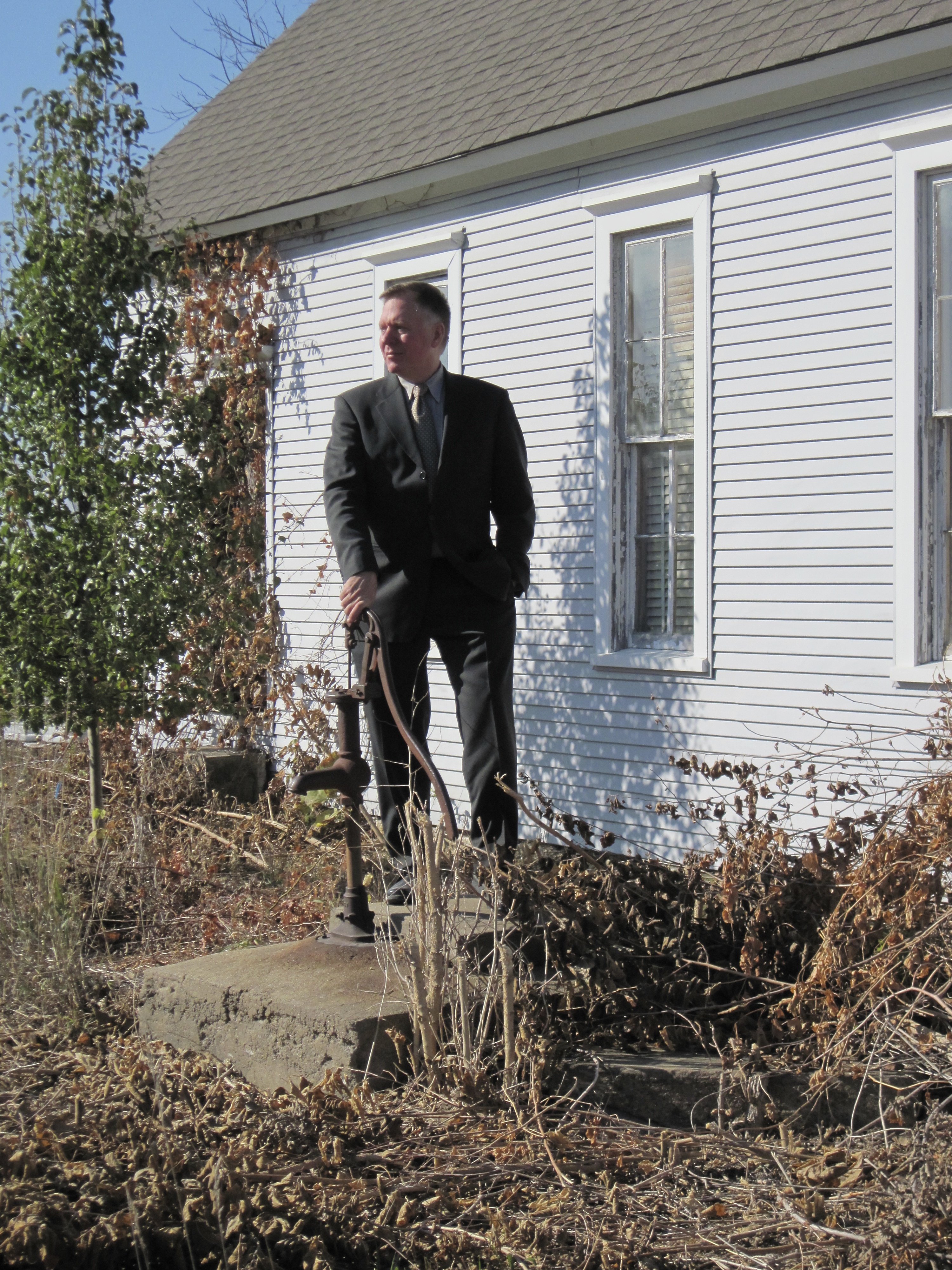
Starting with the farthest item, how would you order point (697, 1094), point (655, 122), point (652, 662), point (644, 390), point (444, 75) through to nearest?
point (444, 75) → point (644, 390) → point (652, 662) → point (655, 122) → point (697, 1094)

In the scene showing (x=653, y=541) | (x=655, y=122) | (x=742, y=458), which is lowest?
(x=653, y=541)

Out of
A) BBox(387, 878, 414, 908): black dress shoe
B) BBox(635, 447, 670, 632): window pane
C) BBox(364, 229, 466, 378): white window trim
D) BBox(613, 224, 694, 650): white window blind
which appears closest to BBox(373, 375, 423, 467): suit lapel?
BBox(387, 878, 414, 908): black dress shoe

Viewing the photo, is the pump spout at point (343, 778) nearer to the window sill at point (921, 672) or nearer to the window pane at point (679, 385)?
the window sill at point (921, 672)

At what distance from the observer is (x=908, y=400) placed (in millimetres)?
5855

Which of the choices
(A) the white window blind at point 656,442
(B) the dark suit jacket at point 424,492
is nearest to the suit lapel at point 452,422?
(B) the dark suit jacket at point 424,492

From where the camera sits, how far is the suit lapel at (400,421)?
4.63m

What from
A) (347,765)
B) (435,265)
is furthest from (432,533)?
(435,265)

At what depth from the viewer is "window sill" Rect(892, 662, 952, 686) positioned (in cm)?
574

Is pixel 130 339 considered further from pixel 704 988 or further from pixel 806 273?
pixel 704 988

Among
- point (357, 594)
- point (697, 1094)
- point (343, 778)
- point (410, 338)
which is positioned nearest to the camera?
point (697, 1094)

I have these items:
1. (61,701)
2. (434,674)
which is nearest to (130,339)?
(61,701)

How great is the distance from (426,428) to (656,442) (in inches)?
106

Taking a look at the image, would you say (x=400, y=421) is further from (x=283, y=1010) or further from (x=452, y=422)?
(x=283, y=1010)

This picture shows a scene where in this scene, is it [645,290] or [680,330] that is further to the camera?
[645,290]
